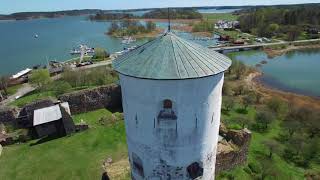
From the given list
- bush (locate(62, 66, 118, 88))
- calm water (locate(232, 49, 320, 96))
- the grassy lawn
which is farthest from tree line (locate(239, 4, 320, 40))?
the grassy lawn

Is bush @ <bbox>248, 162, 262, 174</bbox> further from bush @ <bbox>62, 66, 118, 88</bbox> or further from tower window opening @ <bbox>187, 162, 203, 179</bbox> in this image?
bush @ <bbox>62, 66, 118, 88</bbox>

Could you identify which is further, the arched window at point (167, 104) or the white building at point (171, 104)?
the arched window at point (167, 104)

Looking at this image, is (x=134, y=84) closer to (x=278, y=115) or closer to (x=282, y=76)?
(x=278, y=115)

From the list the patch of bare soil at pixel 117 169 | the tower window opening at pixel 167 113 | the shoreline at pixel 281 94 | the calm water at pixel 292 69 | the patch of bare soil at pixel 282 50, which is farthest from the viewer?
the patch of bare soil at pixel 282 50

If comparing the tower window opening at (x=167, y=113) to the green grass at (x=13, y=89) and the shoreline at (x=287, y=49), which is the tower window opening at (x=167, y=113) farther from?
the shoreline at (x=287, y=49)

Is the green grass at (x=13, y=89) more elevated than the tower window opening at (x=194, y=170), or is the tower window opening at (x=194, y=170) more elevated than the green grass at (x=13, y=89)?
the tower window opening at (x=194, y=170)

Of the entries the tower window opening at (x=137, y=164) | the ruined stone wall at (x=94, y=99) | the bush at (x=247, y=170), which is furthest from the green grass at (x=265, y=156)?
the ruined stone wall at (x=94, y=99)

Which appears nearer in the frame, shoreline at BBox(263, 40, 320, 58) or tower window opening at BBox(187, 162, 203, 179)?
tower window opening at BBox(187, 162, 203, 179)

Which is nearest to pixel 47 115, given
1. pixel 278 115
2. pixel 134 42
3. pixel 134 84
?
pixel 134 84
